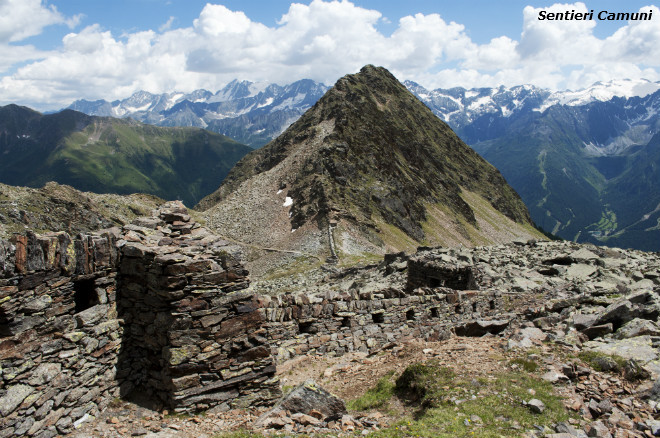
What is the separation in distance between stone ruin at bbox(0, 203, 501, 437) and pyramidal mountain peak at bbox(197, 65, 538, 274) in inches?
2312

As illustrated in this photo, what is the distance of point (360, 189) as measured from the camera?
97.2 m

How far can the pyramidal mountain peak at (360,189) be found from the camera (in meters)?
83.8

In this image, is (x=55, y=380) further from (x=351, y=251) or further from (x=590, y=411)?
(x=351, y=251)

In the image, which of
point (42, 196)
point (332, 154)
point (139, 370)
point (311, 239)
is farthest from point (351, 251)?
point (139, 370)

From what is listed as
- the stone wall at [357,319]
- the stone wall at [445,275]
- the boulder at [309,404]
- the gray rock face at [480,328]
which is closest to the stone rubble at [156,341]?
the boulder at [309,404]

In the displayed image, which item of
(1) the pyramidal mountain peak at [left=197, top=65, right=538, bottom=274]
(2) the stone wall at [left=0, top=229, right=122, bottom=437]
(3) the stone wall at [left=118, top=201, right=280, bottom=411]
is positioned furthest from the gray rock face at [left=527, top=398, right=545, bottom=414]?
(1) the pyramidal mountain peak at [left=197, top=65, right=538, bottom=274]

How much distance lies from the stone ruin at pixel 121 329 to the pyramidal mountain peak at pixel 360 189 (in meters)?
58.7

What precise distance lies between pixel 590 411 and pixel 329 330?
9.62 meters

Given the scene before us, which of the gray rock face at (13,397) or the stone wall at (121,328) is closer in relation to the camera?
the gray rock face at (13,397)

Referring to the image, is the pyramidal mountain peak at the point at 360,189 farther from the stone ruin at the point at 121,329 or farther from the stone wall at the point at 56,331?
the stone wall at the point at 56,331

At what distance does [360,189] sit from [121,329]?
285ft

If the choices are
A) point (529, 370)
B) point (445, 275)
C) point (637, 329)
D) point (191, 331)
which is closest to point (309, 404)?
point (191, 331)

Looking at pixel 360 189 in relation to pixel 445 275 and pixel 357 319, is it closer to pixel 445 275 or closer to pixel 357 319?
pixel 445 275

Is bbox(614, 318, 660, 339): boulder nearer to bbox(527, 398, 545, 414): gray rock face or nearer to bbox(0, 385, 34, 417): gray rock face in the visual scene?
bbox(527, 398, 545, 414): gray rock face
